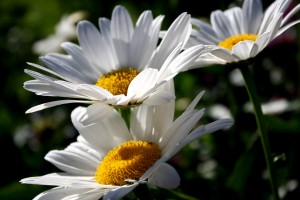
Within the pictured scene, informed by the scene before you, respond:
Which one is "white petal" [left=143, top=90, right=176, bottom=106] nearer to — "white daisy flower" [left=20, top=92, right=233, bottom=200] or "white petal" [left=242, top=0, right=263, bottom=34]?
"white daisy flower" [left=20, top=92, right=233, bottom=200]

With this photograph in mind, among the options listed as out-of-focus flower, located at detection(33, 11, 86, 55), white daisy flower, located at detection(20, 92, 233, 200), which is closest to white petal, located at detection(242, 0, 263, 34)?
white daisy flower, located at detection(20, 92, 233, 200)

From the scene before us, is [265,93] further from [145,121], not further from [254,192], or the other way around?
[145,121]

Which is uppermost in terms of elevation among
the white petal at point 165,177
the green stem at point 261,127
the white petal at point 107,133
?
the white petal at point 107,133

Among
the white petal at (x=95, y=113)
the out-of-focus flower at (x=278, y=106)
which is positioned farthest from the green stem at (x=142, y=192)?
the out-of-focus flower at (x=278, y=106)

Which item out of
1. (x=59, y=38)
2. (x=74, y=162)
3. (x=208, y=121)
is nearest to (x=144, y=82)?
(x=74, y=162)

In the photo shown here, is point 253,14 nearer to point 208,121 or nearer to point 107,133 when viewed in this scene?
point 107,133

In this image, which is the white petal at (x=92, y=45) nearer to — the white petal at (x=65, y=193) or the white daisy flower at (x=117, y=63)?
the white daisy flower at (x=117, y=63)
